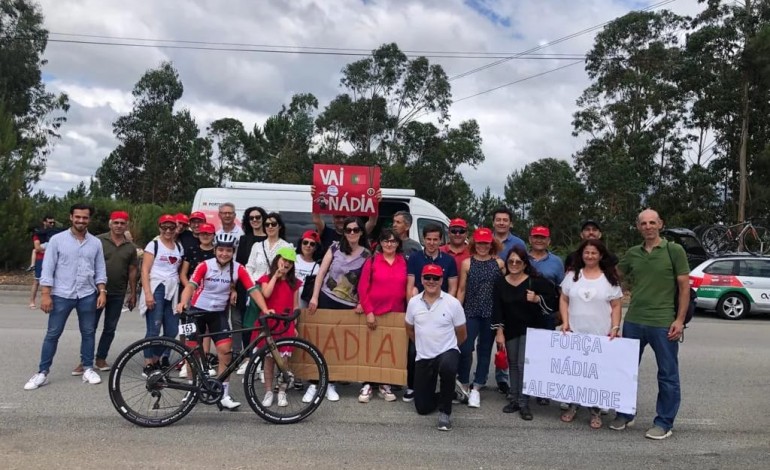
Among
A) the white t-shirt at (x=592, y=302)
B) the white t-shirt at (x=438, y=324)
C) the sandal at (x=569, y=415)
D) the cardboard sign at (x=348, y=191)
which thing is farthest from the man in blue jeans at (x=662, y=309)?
the cardboard sign at (x=348, y=191)

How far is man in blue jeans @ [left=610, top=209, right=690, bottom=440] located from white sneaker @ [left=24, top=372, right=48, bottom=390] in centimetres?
557

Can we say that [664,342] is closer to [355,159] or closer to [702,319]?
[702,319]

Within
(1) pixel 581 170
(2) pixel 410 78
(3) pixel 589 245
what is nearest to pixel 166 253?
(3) pixel 589 245

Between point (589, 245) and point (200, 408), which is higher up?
point (589, 245)

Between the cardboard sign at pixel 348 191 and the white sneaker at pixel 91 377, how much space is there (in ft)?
10.1

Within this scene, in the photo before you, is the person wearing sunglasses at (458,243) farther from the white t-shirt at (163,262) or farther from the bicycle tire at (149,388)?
the white t-shirt at (163,262)

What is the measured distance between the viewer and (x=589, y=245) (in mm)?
5305

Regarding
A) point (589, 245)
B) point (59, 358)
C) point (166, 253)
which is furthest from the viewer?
point (59, 358)

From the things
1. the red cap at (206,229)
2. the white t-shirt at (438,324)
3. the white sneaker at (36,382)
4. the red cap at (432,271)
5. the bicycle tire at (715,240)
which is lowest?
the white sneaker at (36,382)

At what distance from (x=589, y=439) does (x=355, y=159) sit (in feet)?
108

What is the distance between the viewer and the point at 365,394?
5.77m

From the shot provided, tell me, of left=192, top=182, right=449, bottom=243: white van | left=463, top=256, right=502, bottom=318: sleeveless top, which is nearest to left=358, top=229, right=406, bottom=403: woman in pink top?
left=463, top=256, right=502, bottom=318: sleeveless top

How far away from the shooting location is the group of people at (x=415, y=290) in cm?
514

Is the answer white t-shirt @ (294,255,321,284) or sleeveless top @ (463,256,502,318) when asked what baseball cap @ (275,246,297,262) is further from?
sleeveless top @ (463,256,502,318)
